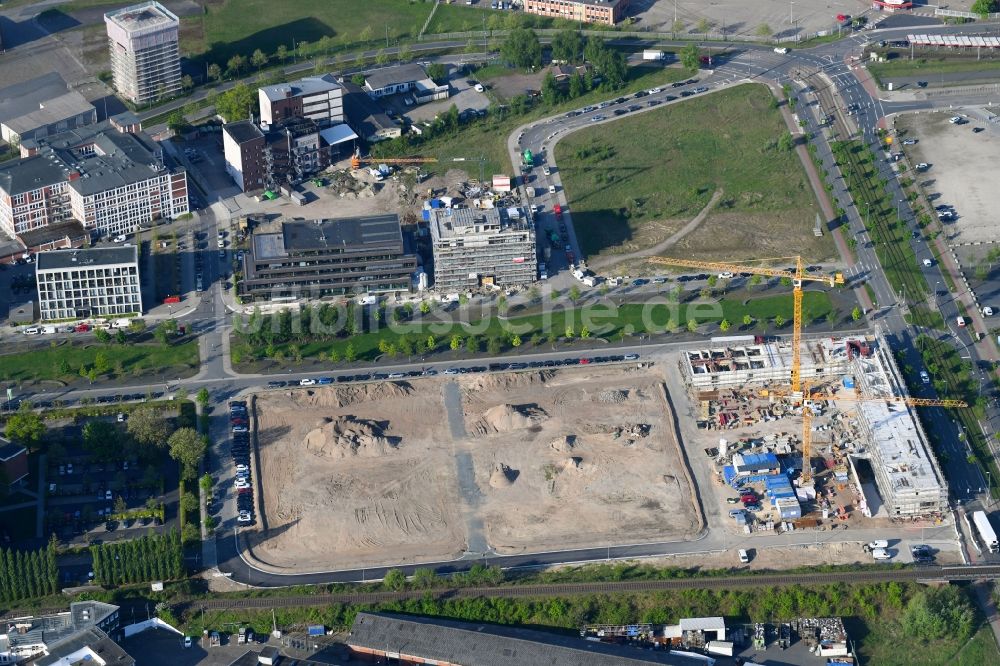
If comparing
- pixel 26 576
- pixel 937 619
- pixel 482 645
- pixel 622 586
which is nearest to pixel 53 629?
pixel 26 576

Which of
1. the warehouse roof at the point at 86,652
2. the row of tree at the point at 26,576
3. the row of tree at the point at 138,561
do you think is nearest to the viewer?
the warehouse roof at the point at 86,652

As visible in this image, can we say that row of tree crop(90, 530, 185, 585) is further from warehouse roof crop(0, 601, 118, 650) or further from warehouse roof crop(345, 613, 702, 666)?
warehouse roof crop(345, 613, 702, 666)

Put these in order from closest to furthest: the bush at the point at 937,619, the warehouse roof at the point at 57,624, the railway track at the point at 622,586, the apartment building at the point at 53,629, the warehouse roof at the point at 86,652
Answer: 1. the warehouse roof at the point at 86,652
2. the apartment building at the point at 53,629
3. the warehouse roof at the point at 57,624
4. the bush at the point at 937,619
5. the railway track at the point at 622,586

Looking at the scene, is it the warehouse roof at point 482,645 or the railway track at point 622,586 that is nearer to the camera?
the warehouse roof at point 482,645

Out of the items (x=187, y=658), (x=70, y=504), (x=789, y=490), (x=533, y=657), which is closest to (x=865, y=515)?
(x=789, y=490)

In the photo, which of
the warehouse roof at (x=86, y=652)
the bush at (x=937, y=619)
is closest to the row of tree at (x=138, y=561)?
the warehouse roof at (x=86, y=652)

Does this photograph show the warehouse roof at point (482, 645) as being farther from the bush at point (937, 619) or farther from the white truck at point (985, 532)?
the white truck at point (985, 532)

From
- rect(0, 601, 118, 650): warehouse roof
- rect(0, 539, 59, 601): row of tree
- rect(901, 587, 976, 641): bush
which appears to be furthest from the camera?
rect(0, 539, 59, 601): row of tree

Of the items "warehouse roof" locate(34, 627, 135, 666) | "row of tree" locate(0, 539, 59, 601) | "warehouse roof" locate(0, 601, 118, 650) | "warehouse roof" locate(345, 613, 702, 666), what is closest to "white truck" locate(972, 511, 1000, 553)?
"warehouse roof" locate(345, 613, 702, 666)
